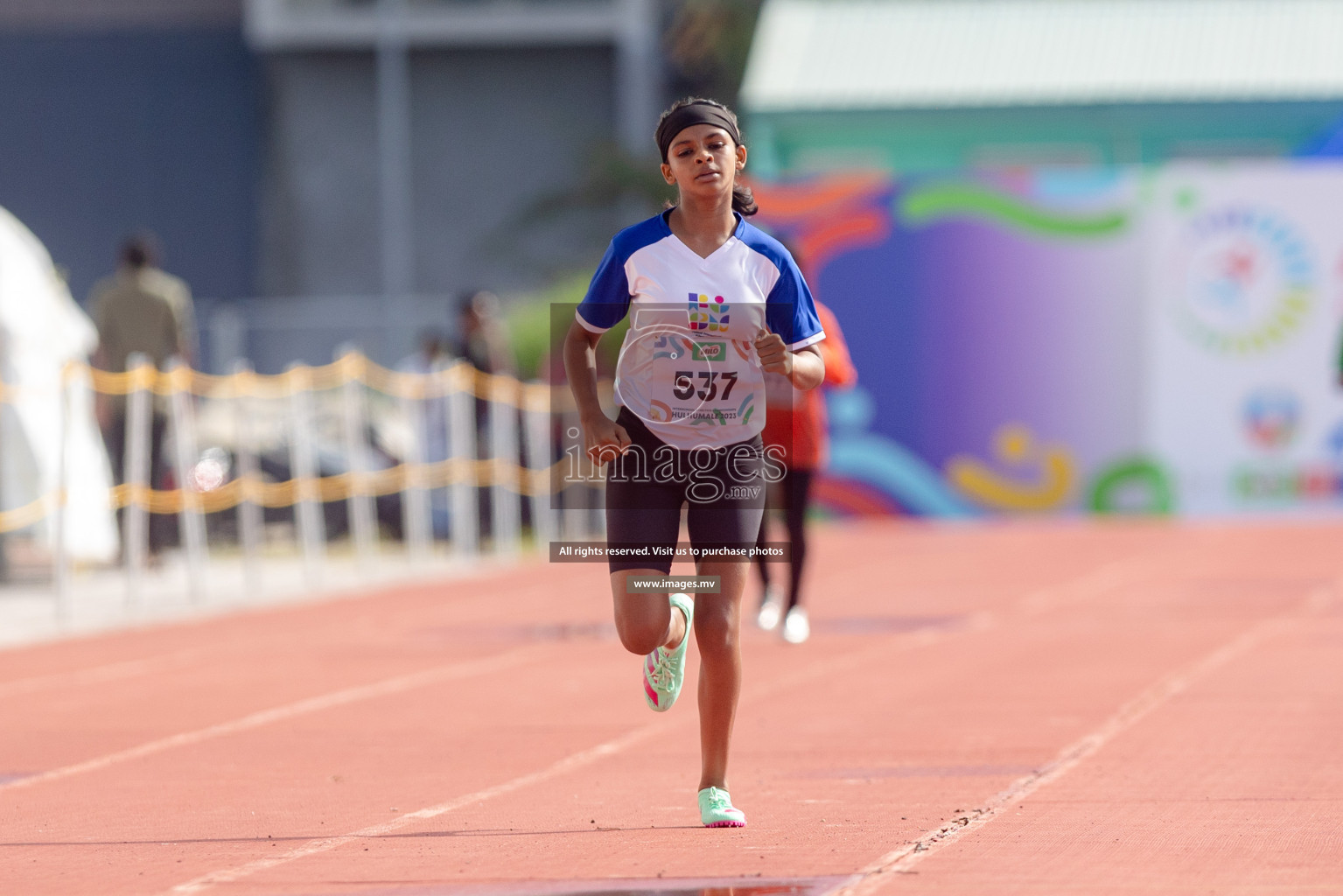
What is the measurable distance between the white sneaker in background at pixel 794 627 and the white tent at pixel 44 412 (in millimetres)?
5810

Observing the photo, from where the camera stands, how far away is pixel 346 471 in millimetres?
21969

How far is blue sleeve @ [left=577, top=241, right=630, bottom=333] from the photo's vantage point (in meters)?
6.67

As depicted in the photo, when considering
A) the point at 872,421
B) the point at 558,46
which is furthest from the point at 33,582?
the point at 558,46

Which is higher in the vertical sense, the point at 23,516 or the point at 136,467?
the point at 136,467

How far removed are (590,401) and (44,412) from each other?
11.9 m

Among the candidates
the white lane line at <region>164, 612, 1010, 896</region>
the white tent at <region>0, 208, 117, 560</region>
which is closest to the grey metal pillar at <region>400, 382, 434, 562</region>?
the white tent at <region>0, 208, 117, 560</region>

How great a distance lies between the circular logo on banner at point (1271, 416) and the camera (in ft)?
81.8

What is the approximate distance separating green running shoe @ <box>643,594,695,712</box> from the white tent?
10137 mm

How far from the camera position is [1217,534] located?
23312 millimetres

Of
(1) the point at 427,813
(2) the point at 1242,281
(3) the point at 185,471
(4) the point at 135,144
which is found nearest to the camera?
(1) the point at 427,813

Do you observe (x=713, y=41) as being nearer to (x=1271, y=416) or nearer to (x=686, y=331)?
(x=1271, y=416)

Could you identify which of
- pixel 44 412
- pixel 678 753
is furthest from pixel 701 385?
pixel 44 412

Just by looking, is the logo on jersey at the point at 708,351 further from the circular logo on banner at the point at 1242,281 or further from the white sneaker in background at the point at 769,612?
the circular logo on banner at the point at 1242,281

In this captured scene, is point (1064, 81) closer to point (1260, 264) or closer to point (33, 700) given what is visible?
point (1260, 264)
